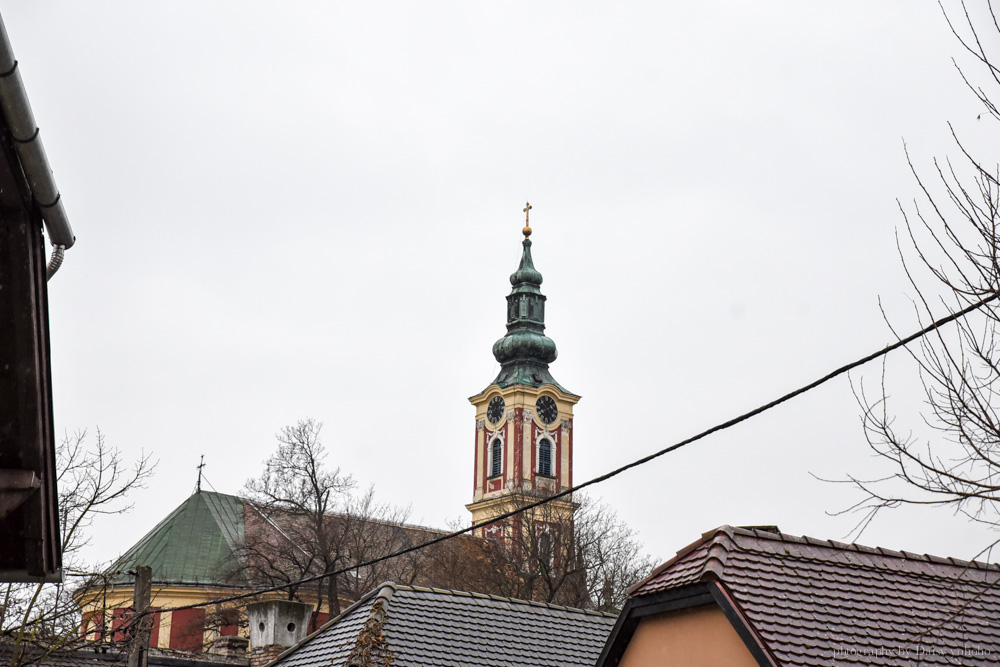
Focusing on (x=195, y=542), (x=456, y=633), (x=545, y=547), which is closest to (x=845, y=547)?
(x=456, y=633)

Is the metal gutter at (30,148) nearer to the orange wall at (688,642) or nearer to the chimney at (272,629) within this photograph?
the orange wall at (688,642)

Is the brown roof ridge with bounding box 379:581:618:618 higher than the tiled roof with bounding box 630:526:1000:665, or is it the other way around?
the brown roof ridge with bounding box 379:581:618:618

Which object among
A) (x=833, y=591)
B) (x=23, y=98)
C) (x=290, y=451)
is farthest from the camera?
(x=290, y=451)

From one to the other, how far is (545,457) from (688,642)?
56.0 m

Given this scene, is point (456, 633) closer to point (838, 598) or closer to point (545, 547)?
point (838, 598)

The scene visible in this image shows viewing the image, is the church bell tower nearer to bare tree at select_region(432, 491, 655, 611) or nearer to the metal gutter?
bare tree at select_region(432, 491, 655, 611)

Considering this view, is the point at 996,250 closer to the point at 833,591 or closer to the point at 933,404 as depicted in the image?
the point at 933,404

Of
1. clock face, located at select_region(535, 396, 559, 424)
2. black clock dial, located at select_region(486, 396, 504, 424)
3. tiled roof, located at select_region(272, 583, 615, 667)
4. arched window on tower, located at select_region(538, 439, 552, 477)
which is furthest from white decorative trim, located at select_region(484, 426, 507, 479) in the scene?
tiled roof, located at select_region(272, 583, 615, 667)

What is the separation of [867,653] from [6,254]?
810 centimetres

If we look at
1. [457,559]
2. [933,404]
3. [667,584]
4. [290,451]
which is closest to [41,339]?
[933,404]

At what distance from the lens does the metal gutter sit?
4523 millimetres

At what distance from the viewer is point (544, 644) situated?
52.0ft

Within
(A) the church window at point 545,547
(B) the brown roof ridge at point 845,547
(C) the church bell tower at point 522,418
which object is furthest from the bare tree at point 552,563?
(B) the brown roof ridge at point 845,547

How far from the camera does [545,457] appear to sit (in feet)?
219
